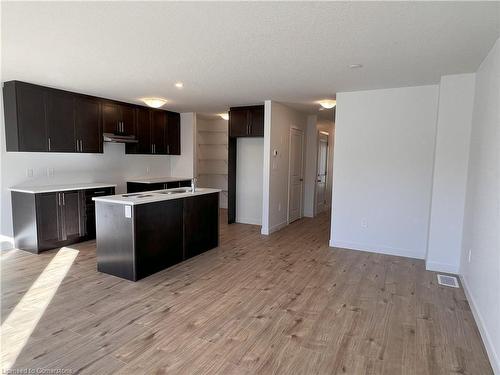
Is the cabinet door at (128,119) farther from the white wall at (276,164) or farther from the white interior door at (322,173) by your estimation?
the white interior door at (322,173)

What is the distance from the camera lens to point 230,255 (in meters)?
4.50

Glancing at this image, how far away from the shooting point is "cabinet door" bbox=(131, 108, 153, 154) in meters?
6.18

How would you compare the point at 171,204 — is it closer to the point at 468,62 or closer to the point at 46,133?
the point at 46,133

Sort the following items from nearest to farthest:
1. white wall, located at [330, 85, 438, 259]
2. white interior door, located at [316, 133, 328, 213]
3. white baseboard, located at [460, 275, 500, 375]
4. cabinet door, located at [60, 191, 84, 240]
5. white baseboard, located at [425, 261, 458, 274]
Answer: white baseboard, located at [460, 275, 500, 375]
white baseboard, located at [425, 261, 458, 274]
white wall, located at [330, 85, 438, 259]
cabinet door, located at [60, 191, 84, 240]
white interior door, located at [316, 133, 328, 213]

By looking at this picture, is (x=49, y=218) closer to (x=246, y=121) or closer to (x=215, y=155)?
(x=246, y=121)

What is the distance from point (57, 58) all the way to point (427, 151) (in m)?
4.89

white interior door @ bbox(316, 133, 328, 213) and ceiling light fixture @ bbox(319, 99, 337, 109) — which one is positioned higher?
ceiling light fixture @ bbox(319, 99, 337, 109)

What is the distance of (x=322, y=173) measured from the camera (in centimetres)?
834

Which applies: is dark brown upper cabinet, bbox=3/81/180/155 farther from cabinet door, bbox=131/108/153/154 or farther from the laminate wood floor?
the laminate wood floor

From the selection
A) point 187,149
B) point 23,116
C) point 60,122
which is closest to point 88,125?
point 60,122

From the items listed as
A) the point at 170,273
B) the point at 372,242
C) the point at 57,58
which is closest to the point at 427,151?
the point at 372,242

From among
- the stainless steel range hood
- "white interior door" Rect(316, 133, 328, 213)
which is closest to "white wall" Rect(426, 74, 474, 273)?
"white interior door" Rect(316, 133, 328, 213)

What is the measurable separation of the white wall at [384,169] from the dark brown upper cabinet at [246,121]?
164 cm

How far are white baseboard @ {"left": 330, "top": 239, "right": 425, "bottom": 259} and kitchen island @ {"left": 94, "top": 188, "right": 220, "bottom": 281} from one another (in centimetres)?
248
